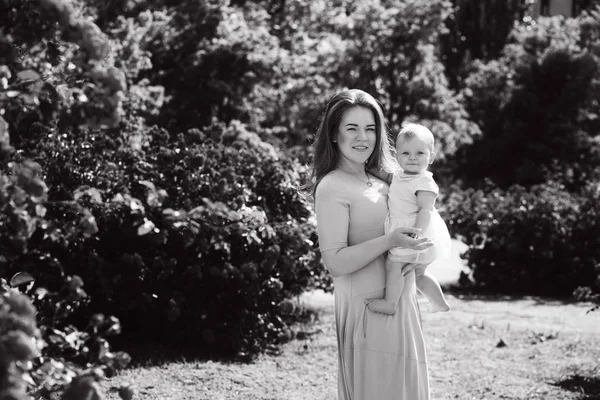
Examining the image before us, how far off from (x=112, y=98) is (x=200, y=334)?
430 cm

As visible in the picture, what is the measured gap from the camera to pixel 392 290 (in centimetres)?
348

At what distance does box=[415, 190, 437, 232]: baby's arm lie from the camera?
3520mm

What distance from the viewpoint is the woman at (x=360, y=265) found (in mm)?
3445

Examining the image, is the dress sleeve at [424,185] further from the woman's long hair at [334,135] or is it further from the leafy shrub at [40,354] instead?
the leafy shrub at [40,354]

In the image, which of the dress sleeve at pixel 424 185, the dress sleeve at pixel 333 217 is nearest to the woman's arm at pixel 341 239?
the dress sleeve at pixel 333 217

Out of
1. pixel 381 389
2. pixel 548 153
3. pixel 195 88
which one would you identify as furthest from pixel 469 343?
pixel 548 153

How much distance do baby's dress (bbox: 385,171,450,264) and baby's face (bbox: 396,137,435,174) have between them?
3cm

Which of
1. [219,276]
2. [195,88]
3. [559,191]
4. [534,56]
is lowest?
[219,276]

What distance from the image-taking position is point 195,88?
1259 cm

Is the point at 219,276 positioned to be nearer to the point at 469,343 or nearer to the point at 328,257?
the point at 469,343

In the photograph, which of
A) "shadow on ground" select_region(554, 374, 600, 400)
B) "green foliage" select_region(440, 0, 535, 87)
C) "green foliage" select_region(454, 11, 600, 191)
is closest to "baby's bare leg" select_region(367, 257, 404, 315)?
"shadow on ground" select_region(554, 374, 600, 400)

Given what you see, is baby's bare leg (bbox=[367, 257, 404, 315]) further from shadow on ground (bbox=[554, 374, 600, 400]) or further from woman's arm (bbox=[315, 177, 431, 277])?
shadow on ground (bbox=[554, 374, 600, 400])

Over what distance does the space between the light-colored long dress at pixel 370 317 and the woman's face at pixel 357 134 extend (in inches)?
3.8

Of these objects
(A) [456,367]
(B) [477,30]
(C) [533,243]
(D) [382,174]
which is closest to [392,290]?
(D) [382,174]
